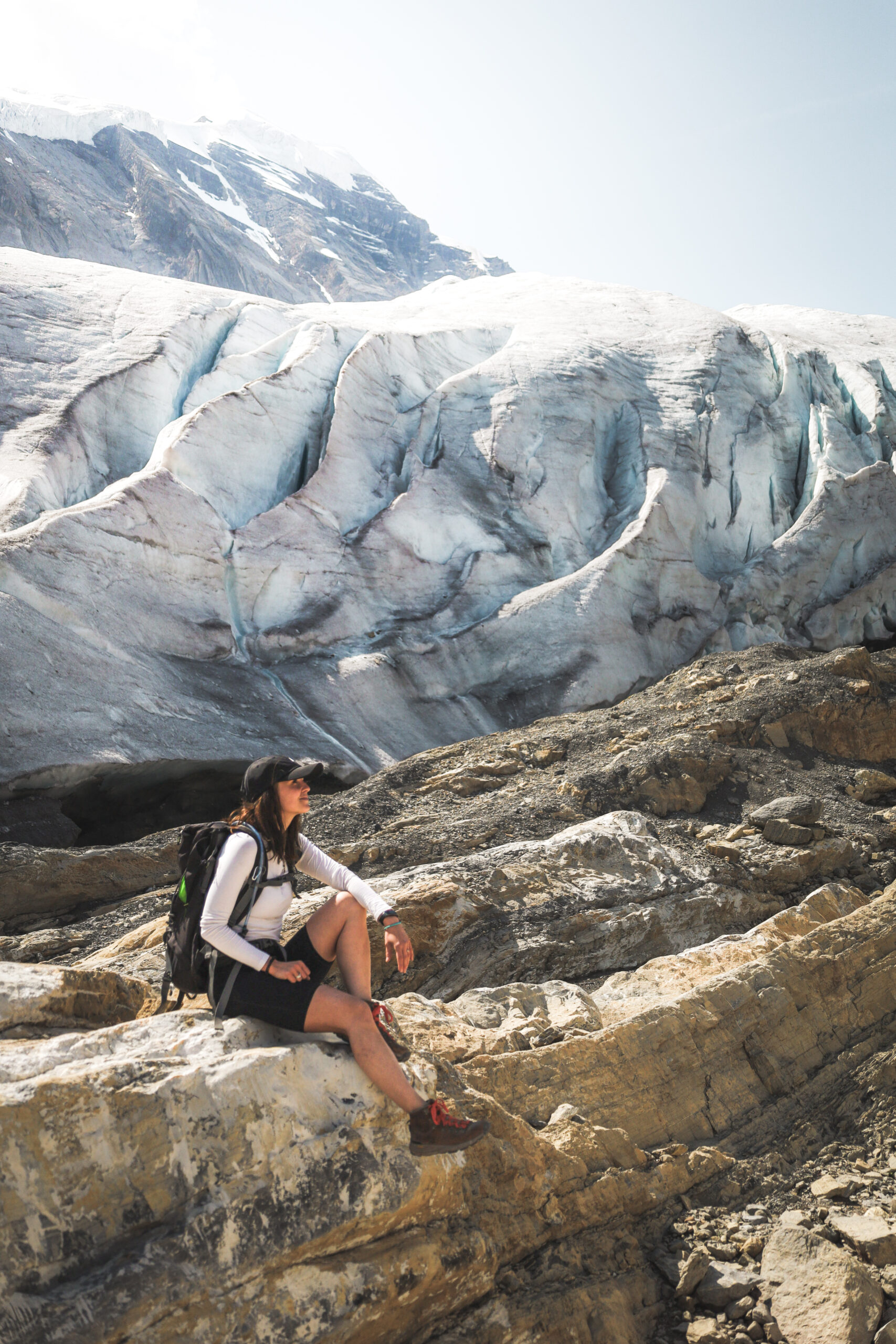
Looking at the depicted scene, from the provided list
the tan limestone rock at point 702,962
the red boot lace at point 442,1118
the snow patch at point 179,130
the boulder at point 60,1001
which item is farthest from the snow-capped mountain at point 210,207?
the red boot lace at point 442,1118

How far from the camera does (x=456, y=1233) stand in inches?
125

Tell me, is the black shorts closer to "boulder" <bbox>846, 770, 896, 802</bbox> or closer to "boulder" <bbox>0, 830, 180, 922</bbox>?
"boulder" <bbox>0, 830, 180, 922</bbox>

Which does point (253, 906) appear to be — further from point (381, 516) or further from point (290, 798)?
point (381, 516)

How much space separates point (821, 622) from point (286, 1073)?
15542 millimetres

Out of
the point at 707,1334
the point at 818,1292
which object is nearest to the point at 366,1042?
the point at 707,1334

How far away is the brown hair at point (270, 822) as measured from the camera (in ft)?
11.1

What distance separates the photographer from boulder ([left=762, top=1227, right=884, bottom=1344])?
3.25 m

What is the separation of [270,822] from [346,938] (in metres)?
0.51

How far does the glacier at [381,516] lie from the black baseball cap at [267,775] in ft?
26.0

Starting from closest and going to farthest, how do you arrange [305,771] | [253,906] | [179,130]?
[253,906] → [305,771] → [179,130]

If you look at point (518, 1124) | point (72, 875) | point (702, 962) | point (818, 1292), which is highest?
point (518, 1124)

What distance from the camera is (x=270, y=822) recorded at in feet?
11.2

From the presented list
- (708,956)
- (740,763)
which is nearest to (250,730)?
(740,763)

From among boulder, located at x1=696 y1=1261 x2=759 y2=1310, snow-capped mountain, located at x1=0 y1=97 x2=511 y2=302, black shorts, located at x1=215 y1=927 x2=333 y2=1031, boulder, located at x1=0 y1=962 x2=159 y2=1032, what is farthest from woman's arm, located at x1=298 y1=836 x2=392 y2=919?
snow-capped mountain, located at x1=0 y1=97 x2=511 y2=302
